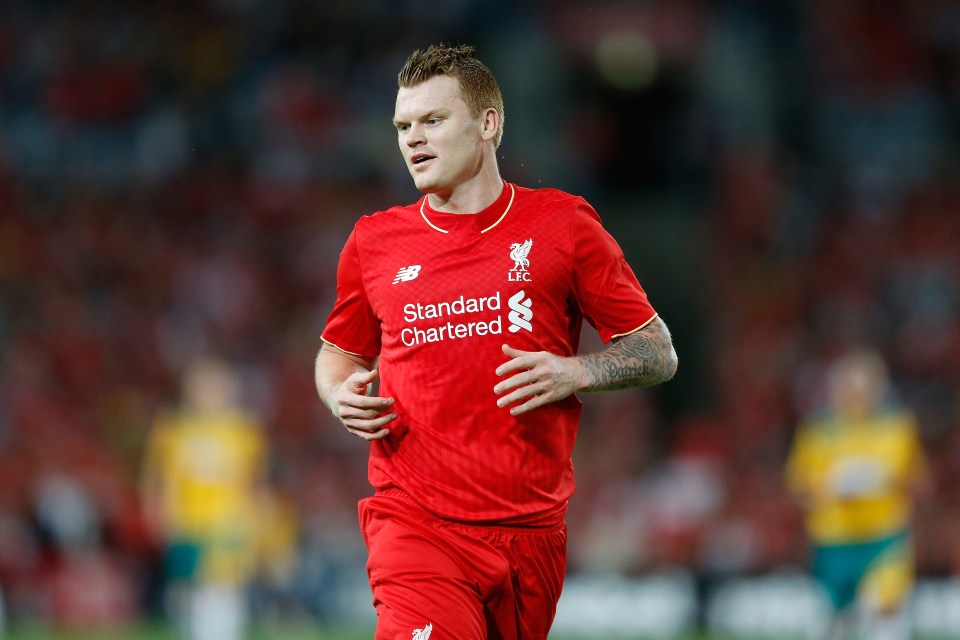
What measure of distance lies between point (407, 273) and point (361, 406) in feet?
1.70

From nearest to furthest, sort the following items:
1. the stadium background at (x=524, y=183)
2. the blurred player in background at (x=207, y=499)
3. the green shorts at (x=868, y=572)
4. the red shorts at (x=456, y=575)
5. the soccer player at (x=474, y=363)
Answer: the red shorts at (x=456, y=575) < the soccer player at (x=474, y=363) < the green shorts at (x=868, y=572) < the blurred player in background at (x=207, y=499) < the stadium background at (x=524, y=183)

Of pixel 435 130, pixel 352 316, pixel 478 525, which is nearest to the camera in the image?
pixel 478 525

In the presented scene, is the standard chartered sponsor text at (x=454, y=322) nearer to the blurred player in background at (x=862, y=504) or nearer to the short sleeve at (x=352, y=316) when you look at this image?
the short sleeve at (x=352, y=316)

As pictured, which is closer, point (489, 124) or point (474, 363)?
point (474, 363)

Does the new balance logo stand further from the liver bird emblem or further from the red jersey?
the liver bird emblem

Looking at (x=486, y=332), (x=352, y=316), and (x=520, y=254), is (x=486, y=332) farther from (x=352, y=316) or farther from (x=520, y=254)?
(x=352, y=316)

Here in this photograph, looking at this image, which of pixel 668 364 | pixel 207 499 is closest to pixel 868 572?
pixel 207 499

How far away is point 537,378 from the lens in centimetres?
416

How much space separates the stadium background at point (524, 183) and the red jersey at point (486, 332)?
8310 millimetres

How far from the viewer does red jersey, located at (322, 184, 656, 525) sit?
14.7 feet

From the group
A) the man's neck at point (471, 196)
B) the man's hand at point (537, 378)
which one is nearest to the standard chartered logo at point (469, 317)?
the man's hand at point (537, 378)

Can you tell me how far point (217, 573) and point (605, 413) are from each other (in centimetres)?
507

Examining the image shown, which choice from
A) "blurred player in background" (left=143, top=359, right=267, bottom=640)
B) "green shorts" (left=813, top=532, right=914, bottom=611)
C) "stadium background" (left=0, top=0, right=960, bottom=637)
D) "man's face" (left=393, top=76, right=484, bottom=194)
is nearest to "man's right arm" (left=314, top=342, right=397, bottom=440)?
"man's face" (left=393, top=76, right=484, bottom=194)

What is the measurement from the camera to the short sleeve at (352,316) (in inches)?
189
